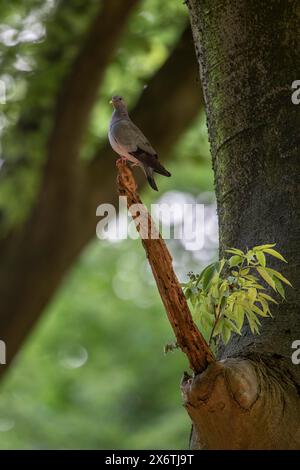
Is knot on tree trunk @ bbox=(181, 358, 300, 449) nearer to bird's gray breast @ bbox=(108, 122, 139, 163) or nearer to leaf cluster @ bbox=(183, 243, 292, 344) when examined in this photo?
leaf cluster @ bbox=(183, 243, 292, 344)

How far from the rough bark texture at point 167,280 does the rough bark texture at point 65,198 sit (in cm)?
423

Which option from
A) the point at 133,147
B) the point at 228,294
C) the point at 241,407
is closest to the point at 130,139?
the point at 133,147

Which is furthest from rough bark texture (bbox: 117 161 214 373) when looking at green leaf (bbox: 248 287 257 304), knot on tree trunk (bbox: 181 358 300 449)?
green leaf (bbox: 248 287 257 304)

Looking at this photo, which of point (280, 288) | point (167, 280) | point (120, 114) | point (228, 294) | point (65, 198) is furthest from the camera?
point (65, 198)

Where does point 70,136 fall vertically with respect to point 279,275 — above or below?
above

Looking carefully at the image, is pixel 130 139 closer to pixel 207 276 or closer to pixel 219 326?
pixel 207 276

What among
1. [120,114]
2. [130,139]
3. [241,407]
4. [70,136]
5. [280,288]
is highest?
[70,136]

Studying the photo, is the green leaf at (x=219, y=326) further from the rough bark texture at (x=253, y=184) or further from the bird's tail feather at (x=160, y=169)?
the bird's tail feather at (x=160, y=169)

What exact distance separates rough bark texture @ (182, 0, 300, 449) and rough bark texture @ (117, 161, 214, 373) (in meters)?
0.09

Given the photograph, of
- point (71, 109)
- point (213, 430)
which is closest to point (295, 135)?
point (213, 430)

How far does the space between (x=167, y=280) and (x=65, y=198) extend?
4509 mm

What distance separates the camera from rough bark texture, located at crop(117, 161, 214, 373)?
238cm

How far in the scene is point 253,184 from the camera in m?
2.97

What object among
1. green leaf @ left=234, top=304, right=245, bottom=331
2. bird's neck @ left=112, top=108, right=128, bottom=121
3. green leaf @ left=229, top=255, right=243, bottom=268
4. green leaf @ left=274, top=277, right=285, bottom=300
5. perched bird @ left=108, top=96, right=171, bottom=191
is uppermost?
bird's neck @ left=112, top=108, right=128, bottom=121
